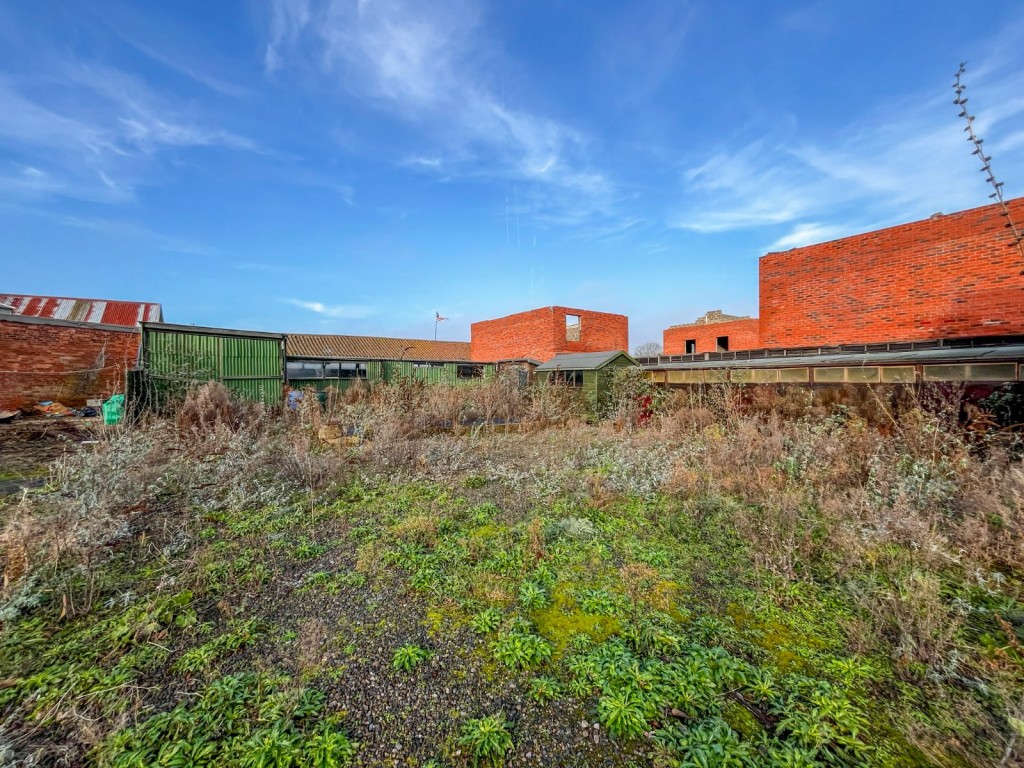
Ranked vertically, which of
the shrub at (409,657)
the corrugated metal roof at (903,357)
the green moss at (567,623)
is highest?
the corrugated metal roof at (903,357)

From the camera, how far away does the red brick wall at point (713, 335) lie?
22188 mm

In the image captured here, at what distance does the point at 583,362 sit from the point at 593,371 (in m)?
0.90

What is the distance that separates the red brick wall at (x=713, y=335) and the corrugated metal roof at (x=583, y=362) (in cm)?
976

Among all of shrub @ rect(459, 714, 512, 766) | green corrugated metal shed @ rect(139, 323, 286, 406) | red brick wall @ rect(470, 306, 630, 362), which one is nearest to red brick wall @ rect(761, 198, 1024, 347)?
red brick wall @ rect(470, 306, 630, 362)

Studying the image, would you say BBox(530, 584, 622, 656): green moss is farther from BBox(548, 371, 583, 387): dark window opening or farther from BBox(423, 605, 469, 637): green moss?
BBox(548, 371, 583, 387): dark window opening

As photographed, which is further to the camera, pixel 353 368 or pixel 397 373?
pixel 397 373

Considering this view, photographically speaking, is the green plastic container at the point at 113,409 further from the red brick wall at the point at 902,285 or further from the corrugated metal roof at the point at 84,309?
the red brick wall at the point at 902,285

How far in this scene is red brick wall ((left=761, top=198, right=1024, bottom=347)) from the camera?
33.5 ft

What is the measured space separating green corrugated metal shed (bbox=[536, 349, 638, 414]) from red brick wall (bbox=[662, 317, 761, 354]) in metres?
9.60

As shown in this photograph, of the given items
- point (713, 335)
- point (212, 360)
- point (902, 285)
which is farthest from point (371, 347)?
point (902, 285)

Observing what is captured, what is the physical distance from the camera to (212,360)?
11.7 meters

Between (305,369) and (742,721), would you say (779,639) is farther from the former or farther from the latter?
(305,369)

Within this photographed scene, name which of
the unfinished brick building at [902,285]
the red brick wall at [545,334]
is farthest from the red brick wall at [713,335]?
the unfinished brick building at [902,285]

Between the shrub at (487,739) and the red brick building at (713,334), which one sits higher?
the red brick building at (713,334)
